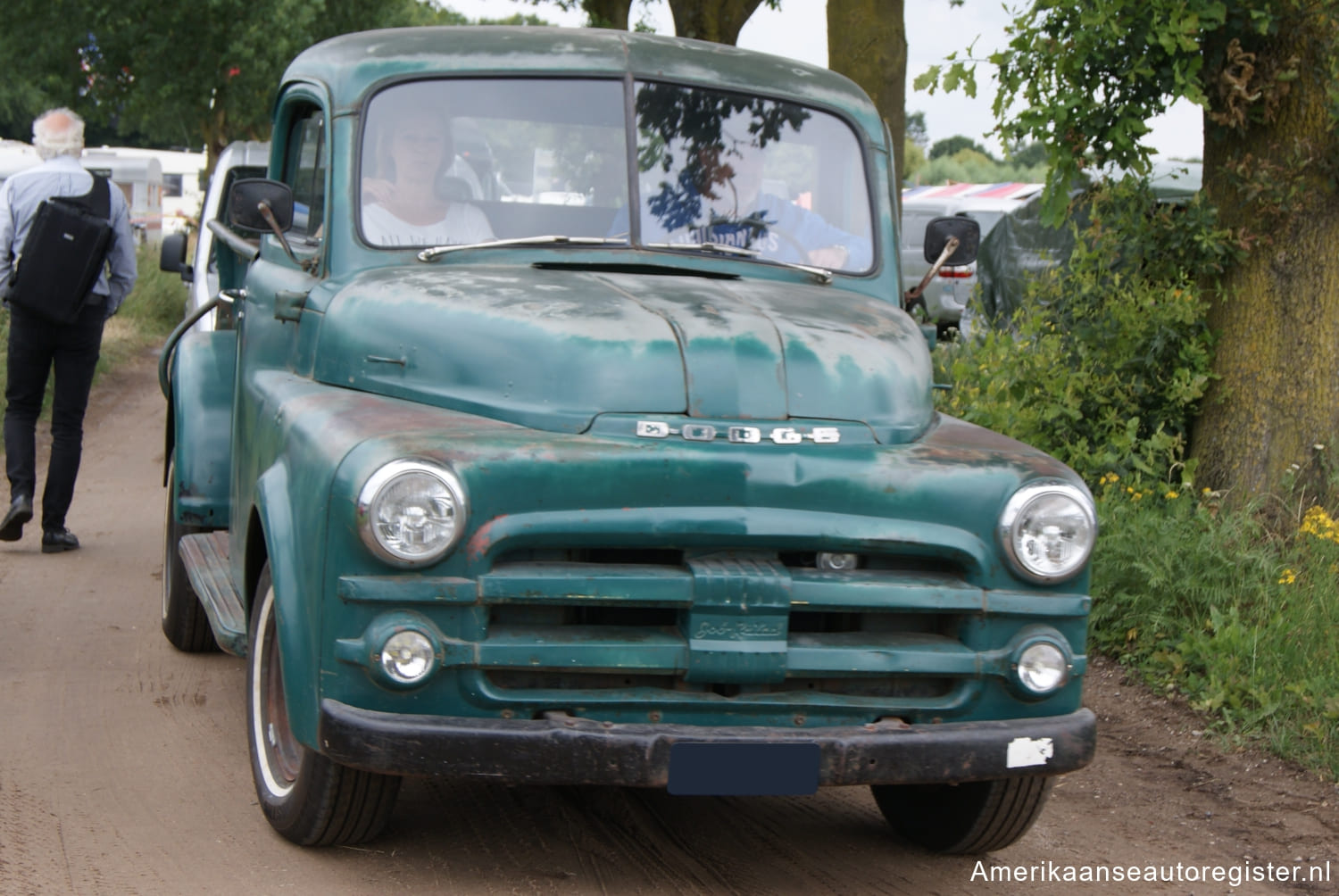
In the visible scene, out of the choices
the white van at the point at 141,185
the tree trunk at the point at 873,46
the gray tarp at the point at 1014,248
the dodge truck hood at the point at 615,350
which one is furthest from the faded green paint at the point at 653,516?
the white van at the point at 141,185

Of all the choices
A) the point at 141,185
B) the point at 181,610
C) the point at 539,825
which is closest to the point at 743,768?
the point at 539,825

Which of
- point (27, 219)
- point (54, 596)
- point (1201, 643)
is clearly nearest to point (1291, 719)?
point (1201, 643)

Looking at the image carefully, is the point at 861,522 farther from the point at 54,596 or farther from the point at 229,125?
the point at 229,125

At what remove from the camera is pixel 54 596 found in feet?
23.1

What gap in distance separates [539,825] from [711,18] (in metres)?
10.5

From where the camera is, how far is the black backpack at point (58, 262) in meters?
7.67

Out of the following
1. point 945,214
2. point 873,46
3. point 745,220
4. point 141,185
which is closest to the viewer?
point 745,220

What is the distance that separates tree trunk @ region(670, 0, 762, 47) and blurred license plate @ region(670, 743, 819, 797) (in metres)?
10.9

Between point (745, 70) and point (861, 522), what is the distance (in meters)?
2.06

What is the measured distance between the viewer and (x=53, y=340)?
796 cm

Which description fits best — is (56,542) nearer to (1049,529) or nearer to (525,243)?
(525,243)

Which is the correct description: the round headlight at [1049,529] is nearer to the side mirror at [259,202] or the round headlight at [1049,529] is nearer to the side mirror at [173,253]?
the side mirror at [259,202]

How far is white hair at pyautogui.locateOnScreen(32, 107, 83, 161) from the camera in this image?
25.9 feet

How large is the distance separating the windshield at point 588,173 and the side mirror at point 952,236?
0.26 metres
